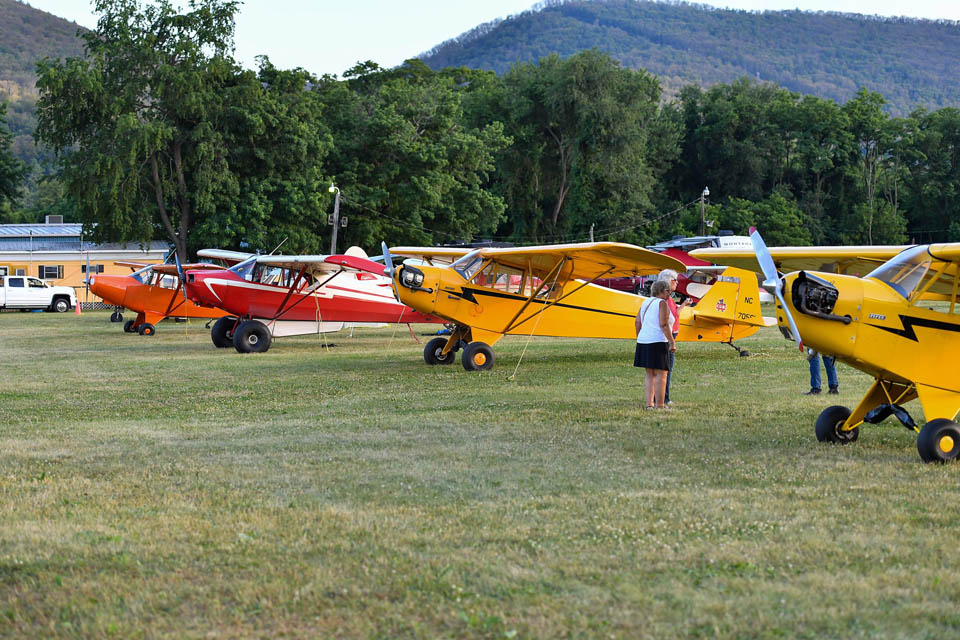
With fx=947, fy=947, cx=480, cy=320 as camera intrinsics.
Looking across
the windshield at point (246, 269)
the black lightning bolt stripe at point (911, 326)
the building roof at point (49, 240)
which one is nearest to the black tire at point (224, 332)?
the windshield at point (246, 269)

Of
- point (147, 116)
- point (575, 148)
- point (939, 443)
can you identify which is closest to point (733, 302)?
point (939, 443)

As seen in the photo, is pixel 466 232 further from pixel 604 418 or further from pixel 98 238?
pixel 604 418

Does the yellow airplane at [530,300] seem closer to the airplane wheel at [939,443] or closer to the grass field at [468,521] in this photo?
the grass field at [468,521]

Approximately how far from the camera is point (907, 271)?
8.47m

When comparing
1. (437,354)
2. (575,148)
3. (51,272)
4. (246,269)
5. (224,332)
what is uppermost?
(575,148)

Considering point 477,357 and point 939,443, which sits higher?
point 939,443

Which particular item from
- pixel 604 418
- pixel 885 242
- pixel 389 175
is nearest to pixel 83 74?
pixel 389 175

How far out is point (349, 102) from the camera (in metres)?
53.5

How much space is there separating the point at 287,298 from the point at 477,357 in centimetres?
750

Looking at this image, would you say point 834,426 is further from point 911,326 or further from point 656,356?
point 656,356

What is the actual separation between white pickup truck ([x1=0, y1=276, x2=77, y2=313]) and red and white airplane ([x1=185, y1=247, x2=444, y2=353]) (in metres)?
30.2

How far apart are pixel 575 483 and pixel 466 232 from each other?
46.9 meters

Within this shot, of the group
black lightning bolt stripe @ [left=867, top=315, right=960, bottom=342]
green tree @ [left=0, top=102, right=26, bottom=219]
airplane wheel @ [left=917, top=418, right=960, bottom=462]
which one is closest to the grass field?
airplane wheel @ [left=917, top=418, right=960, bottom=462]

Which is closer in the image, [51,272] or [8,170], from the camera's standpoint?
[8,170]
